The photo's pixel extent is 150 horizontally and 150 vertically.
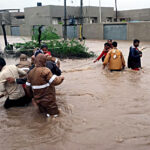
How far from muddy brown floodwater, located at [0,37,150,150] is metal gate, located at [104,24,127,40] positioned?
1652cm

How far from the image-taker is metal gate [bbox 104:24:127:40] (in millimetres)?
22047

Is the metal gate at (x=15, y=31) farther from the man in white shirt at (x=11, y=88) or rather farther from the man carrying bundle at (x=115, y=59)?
the man in white shirt at (x=11, y=88)

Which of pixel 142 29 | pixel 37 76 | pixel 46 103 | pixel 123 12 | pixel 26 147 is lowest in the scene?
pixel 26 147

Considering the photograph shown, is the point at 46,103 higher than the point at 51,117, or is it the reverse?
the point at 46,103

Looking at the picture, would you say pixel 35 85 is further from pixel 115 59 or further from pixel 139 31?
pixel 139 31

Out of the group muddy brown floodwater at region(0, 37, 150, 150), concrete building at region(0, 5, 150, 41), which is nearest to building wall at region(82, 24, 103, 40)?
concrete building at region(0, 5, 150, 41)

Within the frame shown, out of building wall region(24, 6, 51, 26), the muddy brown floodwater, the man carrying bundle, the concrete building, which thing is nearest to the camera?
the muddy brown floodwater

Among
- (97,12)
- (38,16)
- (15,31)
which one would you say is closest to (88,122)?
(38,16)

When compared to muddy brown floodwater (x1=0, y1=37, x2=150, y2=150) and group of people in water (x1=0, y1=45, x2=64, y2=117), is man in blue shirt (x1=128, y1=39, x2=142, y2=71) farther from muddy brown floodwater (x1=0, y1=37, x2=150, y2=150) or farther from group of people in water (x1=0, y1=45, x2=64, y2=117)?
group of people in water (x1=0, y1=45, x2=64, y2=117)

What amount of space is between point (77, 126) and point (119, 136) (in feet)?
2.60

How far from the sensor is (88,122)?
13.5ft

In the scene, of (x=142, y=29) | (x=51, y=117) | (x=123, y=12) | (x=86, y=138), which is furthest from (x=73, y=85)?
(x=123, y=12)

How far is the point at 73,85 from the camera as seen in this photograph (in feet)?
22.2

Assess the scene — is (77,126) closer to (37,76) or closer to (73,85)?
(37,76)
